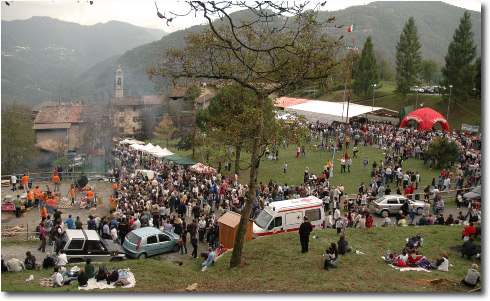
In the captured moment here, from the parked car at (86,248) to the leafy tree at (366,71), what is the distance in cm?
5088

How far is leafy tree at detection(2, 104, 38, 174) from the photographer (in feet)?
127

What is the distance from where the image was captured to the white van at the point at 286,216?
1611 centimetres

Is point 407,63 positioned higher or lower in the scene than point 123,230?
higher

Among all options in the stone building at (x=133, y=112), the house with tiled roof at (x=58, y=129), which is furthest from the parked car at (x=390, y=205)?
the house with tiled roof at (x=58, y=129)

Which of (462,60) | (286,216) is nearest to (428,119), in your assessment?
(462,60)

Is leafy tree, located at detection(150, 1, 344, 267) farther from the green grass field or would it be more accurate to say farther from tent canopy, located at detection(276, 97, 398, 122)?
tent canopy, located at detection(276, 97, 398, 122)

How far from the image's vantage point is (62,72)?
320 feet

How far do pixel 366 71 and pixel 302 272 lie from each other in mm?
52292

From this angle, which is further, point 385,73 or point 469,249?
point 385,73

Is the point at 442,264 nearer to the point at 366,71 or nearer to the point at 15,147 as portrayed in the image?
the point at 15,147

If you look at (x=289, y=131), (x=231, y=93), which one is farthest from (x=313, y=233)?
(x=231, y=93)

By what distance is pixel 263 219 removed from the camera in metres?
16.5

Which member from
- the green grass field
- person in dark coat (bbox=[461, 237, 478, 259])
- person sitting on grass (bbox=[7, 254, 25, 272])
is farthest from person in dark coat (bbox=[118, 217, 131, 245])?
the green grass field

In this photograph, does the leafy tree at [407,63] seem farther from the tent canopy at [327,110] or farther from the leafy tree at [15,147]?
the leafy tree at [15,147]
